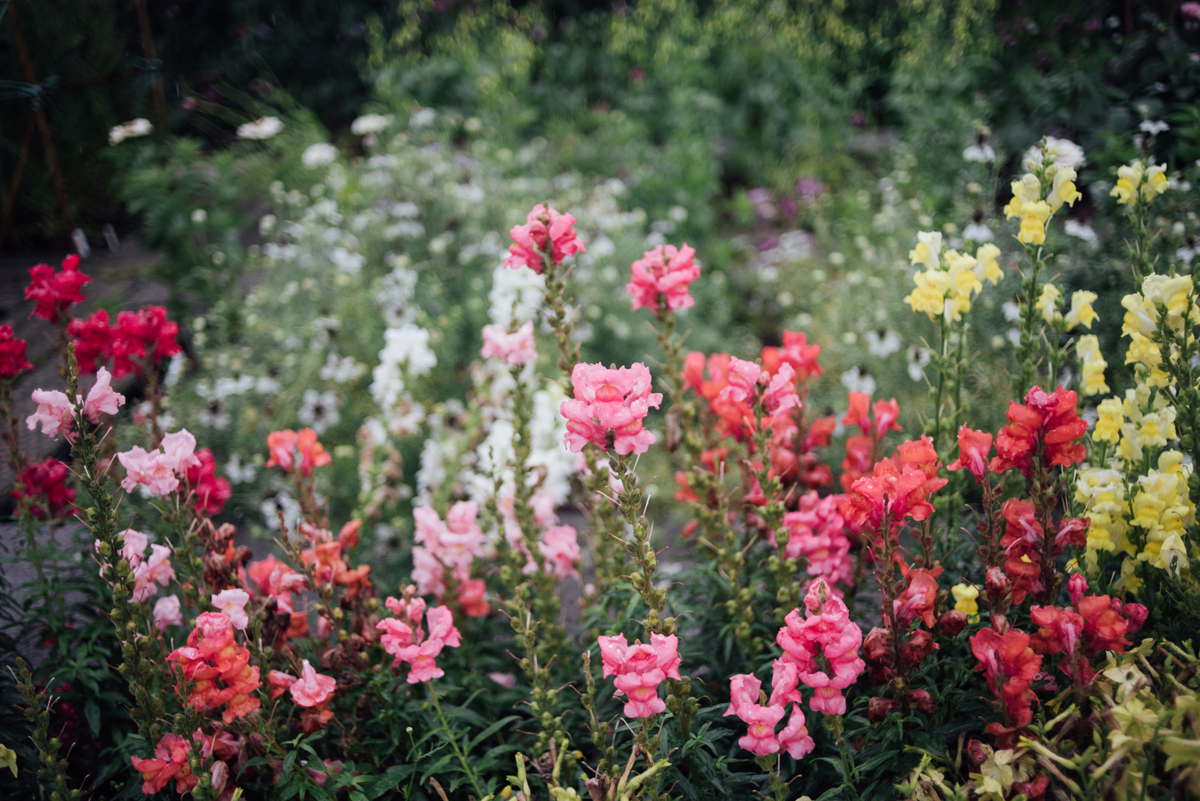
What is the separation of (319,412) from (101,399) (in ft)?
5.93

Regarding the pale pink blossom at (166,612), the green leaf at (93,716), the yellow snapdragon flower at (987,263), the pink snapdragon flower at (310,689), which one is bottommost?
the green leaf at (93,716)

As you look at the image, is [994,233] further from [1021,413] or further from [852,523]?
[852,523]

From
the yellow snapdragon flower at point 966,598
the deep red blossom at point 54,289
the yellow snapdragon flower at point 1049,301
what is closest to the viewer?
the yellow snapdragon flower at point 966,598

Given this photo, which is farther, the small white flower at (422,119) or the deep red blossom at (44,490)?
the small white flower at (422,119)

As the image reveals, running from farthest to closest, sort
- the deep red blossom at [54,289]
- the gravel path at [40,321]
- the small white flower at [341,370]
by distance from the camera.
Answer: the small white flower at [341,370], the gravel path at [40,321], the deep red blossom at [54,289]

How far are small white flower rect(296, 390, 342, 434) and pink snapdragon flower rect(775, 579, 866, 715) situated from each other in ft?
8.94

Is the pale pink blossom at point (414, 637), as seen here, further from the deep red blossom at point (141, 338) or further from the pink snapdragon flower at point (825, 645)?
the deep red blossom at point (141, 338)

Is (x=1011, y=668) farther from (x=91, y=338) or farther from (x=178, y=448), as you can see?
(x=91, y=338)

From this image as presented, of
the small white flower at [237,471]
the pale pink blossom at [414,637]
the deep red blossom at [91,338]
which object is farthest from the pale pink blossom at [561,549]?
the small white flower at [237,471]

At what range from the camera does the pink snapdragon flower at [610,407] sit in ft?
4.50

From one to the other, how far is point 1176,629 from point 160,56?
683cm

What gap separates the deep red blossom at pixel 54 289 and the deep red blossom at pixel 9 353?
0.11 metres

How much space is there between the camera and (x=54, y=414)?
163 centimetres

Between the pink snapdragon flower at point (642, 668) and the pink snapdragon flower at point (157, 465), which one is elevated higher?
the pink snapdragon flower at point (157, 465)
